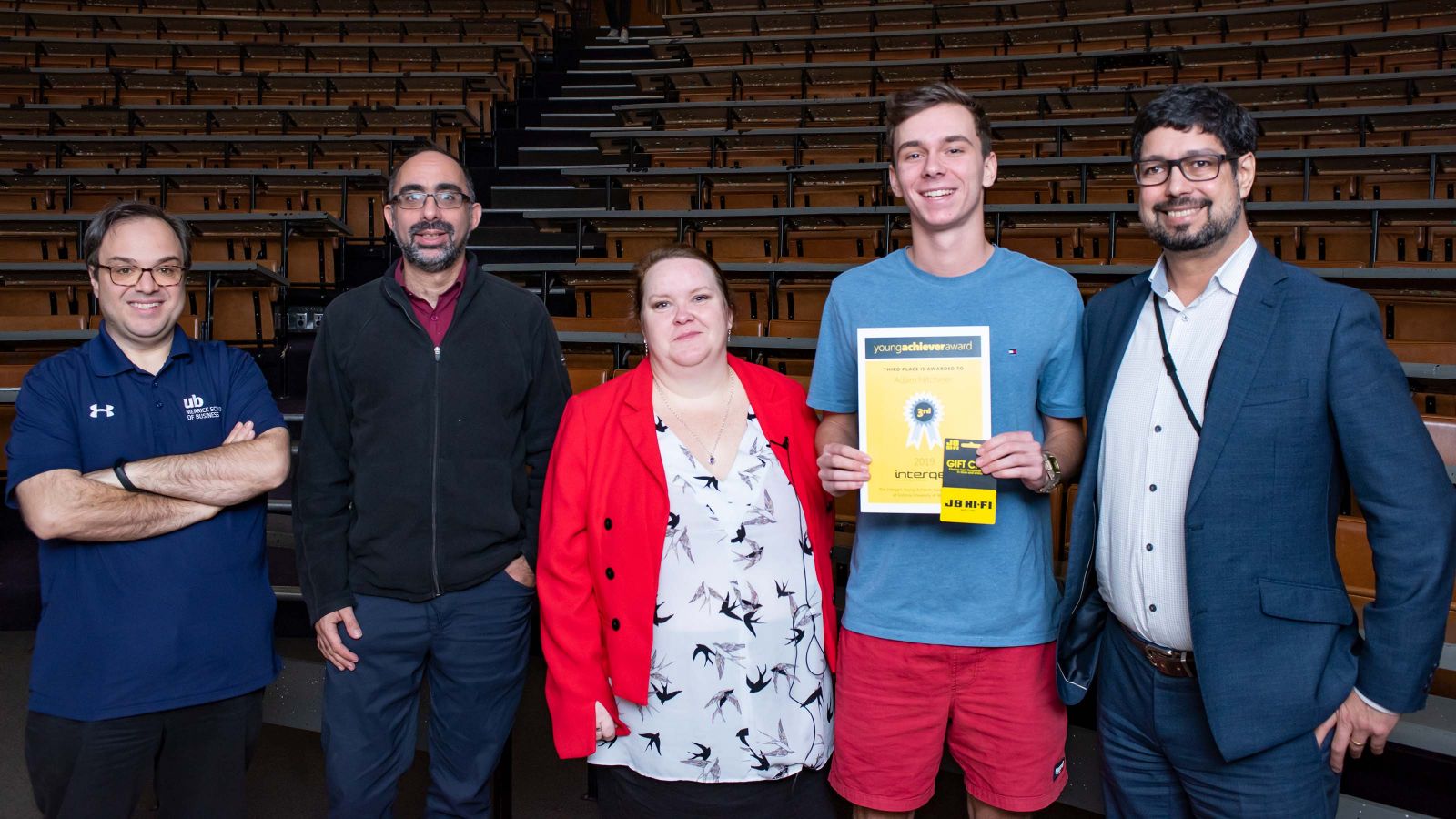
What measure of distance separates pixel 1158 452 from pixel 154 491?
1555mm

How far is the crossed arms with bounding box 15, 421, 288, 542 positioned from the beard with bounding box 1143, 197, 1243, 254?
4.83ft

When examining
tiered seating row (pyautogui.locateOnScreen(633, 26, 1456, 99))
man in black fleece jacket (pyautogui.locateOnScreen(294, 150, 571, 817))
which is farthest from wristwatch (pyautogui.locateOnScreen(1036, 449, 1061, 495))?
tiered seating row (pyautogui.locateOnScreen(633, 26, 1456, 99))

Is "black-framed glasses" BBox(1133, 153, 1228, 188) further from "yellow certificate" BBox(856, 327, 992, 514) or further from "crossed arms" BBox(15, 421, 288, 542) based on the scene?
"crossed arms" BBox(15, 421, 288, 542)

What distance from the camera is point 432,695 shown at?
180cm

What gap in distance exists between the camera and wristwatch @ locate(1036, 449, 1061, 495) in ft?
4.45

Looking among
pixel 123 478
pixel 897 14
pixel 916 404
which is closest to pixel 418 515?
pixel 123 478

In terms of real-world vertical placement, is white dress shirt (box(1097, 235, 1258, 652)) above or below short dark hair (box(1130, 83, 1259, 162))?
below

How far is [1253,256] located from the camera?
1254 millimetres

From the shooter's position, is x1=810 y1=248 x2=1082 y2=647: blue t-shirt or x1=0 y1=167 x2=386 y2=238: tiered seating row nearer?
x1=810 y1=248 x2=1082 y2=647: blue t-shirt

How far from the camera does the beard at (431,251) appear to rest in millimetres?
1748

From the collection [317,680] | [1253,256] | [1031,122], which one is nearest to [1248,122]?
[1253,256]

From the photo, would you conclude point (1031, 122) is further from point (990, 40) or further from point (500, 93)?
point (500, 93)

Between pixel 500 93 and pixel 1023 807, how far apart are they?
7063 millimetres

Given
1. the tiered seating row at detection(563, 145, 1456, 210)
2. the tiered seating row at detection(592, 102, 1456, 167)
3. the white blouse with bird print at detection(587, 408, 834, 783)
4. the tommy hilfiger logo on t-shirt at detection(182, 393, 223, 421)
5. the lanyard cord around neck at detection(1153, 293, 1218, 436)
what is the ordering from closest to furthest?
1. the lanyard cord around neck at detection(1153, 293, 1218, 436)
2. the white blouse with bird print at detection(587, 408, 834, 783)
3. the tommy hilfiger logo on t-shirt at detection(182, 393, 223, 421)
4. the tiered seating row at detection(563, 145, 1456, 210)
5. the tiered seating row at detection(592, 102, 1456, 167)
